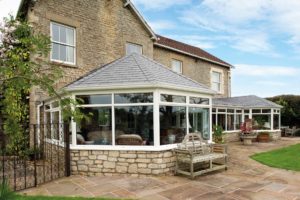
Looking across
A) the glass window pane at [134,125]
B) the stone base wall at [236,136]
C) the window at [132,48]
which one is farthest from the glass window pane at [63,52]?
the stone base wall at [236,136]

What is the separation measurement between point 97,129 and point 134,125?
1324 mm

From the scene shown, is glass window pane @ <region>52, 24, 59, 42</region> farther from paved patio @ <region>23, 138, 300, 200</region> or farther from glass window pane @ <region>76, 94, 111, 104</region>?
paved patio @ <region>23, 138, 300, 200</region>

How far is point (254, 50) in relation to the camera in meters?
22.0

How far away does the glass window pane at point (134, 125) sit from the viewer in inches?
373

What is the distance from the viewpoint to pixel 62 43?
13.0 m

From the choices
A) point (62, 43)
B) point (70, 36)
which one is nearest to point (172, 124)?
point (62, 43)

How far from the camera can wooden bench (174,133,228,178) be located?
29.7 feet

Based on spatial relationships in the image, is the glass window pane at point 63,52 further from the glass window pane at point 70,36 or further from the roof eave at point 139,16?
the roof eave at point 139,16

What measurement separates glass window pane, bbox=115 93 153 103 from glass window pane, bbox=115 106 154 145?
22 cm

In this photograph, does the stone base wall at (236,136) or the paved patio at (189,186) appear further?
the stone base wall at (236,136)

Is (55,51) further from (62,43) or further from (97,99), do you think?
(97,99)

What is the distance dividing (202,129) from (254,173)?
105 inches

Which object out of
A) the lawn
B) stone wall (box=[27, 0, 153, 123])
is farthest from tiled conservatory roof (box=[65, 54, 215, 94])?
the lawn

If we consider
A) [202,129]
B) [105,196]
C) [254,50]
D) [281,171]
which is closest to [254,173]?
[281,171]
